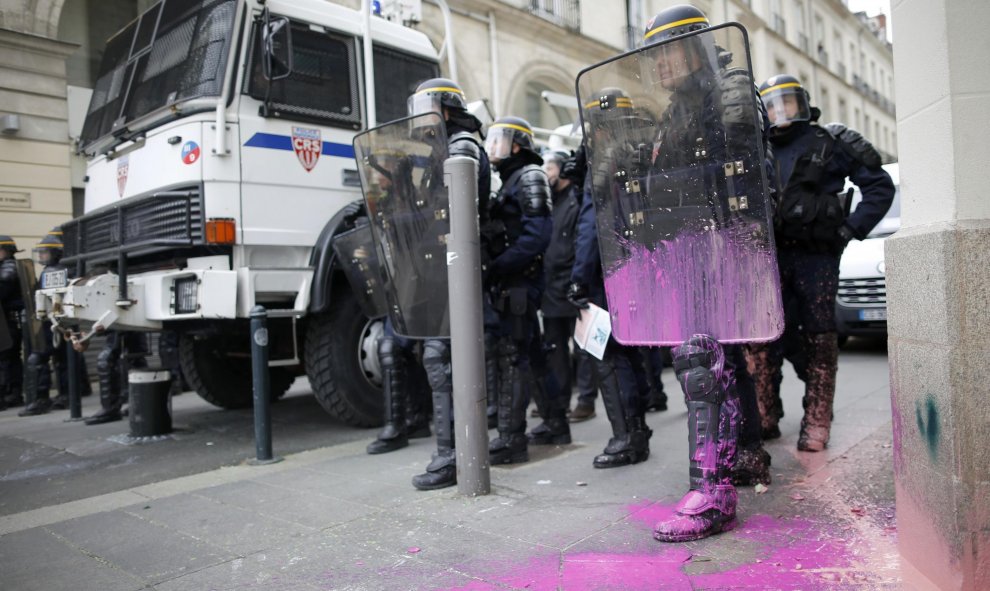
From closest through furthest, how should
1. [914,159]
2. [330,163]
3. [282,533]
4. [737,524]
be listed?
[914,159], [737,524], [282,533], [330,163]

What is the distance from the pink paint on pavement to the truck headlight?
280 centimetres


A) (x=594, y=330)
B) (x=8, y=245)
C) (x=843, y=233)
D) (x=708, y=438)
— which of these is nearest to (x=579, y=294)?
(x=594, y=330)

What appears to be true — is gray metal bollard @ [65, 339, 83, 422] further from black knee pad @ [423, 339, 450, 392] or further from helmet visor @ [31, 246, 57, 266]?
black knee pad @ [423, 339, 450, 392]

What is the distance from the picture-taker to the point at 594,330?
12.5ft

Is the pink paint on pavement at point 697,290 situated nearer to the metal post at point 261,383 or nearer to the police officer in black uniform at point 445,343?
the police officer in black uniform at point 445,343

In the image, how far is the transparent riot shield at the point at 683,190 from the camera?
276 cm

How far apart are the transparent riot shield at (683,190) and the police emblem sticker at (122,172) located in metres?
3.67

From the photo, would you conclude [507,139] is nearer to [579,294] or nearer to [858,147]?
[579,294]

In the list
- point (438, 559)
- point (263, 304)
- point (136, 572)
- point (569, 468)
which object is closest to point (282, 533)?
point (136, 572)

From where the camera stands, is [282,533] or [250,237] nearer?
[282,533]

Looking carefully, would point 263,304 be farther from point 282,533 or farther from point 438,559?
point 438,559

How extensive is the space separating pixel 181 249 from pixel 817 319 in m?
4.02

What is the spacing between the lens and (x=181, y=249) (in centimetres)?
498

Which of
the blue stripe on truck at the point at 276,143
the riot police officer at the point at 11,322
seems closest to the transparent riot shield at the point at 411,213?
the blue stripe on truck at the point at 276,143
